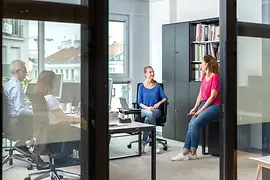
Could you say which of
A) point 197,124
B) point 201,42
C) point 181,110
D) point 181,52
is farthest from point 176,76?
point 197,124

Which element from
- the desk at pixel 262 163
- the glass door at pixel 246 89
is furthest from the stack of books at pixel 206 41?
the desk at pixel 262 163

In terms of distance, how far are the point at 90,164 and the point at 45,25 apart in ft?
2.91

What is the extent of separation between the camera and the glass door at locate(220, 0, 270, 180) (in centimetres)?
304

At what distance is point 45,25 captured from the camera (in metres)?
2.27

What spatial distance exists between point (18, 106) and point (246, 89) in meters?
1.94

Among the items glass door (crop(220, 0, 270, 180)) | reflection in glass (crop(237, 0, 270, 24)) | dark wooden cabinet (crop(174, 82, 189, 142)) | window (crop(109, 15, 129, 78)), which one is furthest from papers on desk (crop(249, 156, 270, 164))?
window (crop(109, 15, 129, 78))

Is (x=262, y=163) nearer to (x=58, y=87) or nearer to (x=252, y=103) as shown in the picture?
(x=252, y=103)

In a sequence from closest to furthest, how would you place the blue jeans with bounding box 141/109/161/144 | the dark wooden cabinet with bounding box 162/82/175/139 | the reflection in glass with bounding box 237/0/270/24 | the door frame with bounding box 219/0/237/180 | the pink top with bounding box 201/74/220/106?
1. the door frame with bounding box 219/0/237/180
2. the reflection in glass with bounding box 237/0/270/24
3. the pink top with bounding box 201/74/220/106
4. the blue jeans with bounding box 141/109/161/144
5. the dark wooden cabinet with bounding box 162/82/175/139

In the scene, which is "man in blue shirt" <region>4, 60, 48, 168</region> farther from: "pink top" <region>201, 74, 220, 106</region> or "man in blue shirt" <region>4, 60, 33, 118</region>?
"pink top" <region>201, 74, 220, 106</region>

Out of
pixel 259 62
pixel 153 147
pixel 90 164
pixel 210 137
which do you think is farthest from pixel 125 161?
pixel 90 164

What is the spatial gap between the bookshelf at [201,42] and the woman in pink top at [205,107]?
864mm

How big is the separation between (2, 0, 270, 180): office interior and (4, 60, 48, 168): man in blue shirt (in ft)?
0.16

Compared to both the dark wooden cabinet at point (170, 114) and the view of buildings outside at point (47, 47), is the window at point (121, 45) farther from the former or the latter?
the view of buildings outside at point (47, 47)

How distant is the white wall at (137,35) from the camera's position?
7703mm
